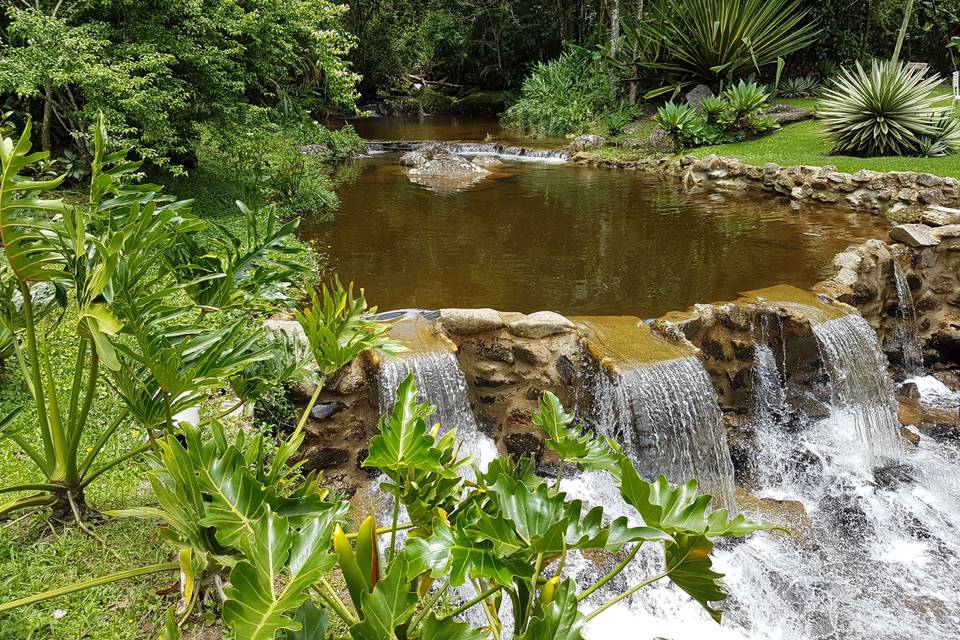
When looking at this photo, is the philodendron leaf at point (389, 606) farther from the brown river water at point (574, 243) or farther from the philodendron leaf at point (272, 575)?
the brown river water at point (574, 243)

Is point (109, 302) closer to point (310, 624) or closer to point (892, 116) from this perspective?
point (310, 624)

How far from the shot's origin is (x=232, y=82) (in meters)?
7.27

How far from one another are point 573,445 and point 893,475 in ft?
15.9

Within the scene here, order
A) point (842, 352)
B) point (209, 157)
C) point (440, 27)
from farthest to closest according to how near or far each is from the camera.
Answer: point (440, 27) → point (209, 157) → point (842, 352)

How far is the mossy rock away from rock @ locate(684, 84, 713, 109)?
10.7 metres

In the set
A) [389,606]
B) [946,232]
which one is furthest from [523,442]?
[946,232]

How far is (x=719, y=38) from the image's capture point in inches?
576

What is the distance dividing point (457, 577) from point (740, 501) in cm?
424

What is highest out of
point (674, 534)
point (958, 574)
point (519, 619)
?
point (674, 534)

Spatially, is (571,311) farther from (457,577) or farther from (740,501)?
(457,577)

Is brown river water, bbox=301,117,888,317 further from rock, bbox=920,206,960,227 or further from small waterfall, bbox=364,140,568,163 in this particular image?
small waterfall, bbox=364,140,568,163

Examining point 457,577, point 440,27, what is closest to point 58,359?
point 457,577

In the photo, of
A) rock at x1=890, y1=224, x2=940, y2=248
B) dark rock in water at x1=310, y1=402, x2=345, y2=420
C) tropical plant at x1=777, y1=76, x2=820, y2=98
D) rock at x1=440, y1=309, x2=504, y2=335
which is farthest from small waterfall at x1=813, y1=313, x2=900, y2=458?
tropical plant at x1=777, y1=76, x2=820, y2=98

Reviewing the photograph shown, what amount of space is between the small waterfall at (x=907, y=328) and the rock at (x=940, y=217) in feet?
3.52
